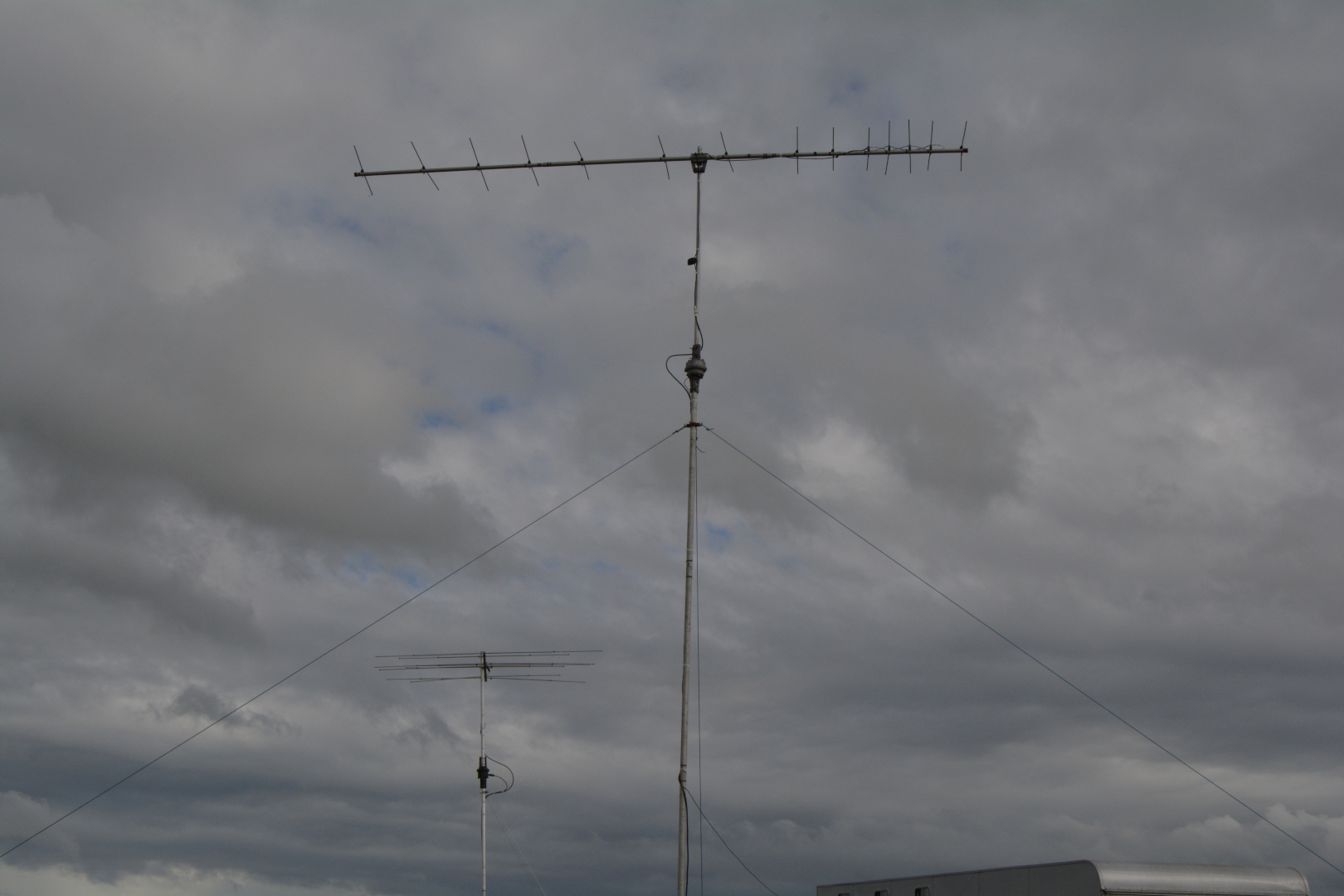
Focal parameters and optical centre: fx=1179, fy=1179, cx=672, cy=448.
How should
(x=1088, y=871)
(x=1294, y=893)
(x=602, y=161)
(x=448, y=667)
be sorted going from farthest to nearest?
(x=448, y=667), (x=602, y=161), (x=1294, y=893), (x=1088, y=871)

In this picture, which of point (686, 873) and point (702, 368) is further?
point (702, 368)

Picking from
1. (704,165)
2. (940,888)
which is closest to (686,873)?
(940,888)

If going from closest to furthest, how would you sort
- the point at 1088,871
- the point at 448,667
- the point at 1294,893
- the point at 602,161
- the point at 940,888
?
the point at 1088,871
the point at 1294,893
the point at 940,888
the point at 602,161
the point at 448,667

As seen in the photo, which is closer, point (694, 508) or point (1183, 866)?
point (1183, 866)

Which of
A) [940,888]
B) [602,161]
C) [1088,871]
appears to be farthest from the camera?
[602,161]

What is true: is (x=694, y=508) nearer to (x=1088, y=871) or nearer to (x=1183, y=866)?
(x=1088, y=871)

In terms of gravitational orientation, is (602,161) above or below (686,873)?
above

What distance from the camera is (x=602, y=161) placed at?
2383 centimetres

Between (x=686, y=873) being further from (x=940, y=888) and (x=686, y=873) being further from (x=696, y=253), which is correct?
(x=696, y=253)

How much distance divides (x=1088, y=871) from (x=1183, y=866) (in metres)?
2.16

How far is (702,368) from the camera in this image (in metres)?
23.0

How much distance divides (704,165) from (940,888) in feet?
48.0

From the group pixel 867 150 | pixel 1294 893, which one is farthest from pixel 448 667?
pixel 1294 893

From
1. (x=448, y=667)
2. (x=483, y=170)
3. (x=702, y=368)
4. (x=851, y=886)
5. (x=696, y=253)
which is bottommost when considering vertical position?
(x=851, y=886)
